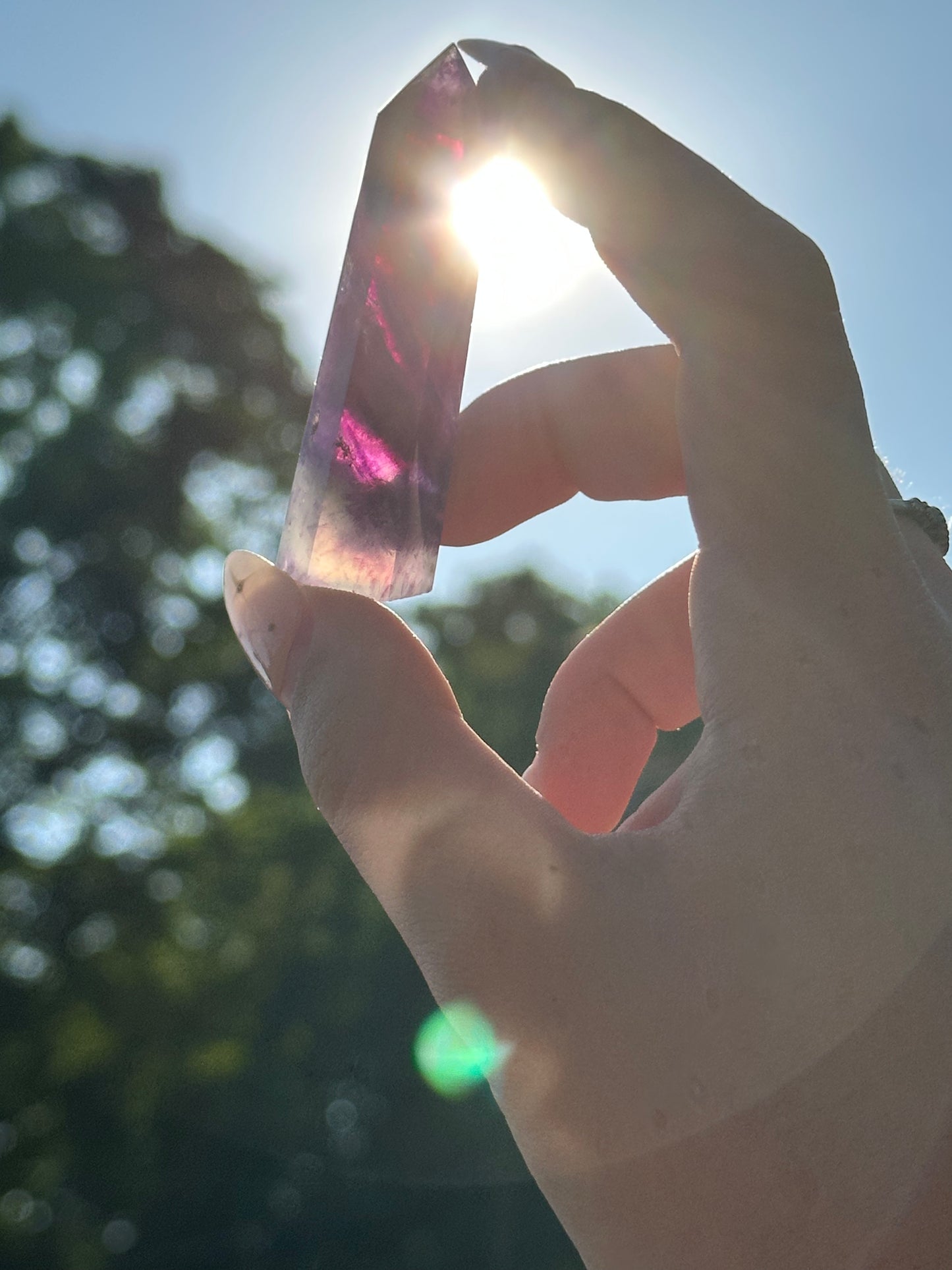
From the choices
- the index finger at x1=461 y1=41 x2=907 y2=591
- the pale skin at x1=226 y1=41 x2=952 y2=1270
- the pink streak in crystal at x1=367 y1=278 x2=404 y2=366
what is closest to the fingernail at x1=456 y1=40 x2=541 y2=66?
the pale skin at x1=226 y1=41 x2=952 y2=1270

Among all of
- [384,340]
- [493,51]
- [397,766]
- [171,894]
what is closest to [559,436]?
[384,340]

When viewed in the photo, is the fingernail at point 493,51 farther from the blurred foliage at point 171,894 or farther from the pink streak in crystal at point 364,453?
the blurred foliage at point 171,894

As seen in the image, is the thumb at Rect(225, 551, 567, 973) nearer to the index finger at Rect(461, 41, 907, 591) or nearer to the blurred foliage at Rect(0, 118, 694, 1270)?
the index finger at Rect(461, 41, 907, 591)

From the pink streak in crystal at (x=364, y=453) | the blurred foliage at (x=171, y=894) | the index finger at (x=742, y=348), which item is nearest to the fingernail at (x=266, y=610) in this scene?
the pink streak in crystal at (x=364, y=453)

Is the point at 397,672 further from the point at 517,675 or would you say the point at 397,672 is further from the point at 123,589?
the point at 517,675

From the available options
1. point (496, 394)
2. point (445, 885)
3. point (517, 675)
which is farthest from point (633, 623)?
point (517, 675)

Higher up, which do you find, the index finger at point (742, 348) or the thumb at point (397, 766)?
the index finger at point (742, 348)

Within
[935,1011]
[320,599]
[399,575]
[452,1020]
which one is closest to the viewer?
[935,1011]
